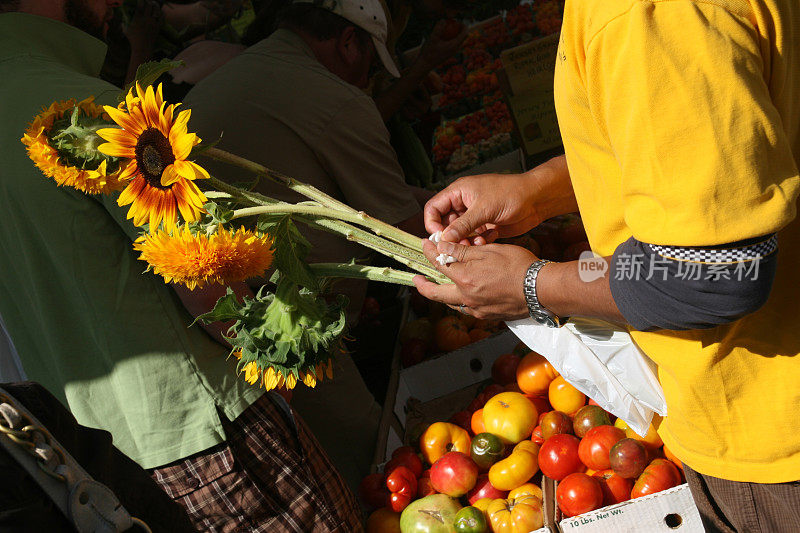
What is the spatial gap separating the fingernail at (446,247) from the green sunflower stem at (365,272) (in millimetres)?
126

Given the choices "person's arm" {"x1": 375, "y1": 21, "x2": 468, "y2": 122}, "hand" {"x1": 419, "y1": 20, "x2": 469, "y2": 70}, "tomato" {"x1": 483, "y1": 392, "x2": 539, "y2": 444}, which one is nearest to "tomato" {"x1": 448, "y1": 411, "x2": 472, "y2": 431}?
"tomato" {"x1": 483, "y1": 392, "x2": 539, "y2": 444}

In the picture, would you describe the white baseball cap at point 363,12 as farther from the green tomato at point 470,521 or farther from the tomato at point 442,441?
the green tomato at point 470,521

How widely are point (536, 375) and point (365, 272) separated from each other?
1263mm

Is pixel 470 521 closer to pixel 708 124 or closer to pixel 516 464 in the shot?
pixel 516 464

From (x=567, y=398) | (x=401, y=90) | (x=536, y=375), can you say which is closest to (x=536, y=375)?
(x=536, y=375)

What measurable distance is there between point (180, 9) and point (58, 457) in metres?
3.65

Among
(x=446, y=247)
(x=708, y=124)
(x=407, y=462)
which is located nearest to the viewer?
(x=708, y=124)

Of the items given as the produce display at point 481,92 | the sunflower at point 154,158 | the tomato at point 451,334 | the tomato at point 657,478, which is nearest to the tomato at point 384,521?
the tomato at point 657,478

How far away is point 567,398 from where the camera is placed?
243cm

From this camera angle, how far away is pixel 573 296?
1185 mm

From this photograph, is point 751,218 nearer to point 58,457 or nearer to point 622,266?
point 622,266

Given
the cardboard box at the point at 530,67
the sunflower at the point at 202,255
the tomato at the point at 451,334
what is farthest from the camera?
the cardboard box at the point at 530,67

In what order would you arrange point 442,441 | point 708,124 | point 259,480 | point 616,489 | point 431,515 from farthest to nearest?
1. point 442,441
2. point 431,515
3. point 616,489
4. point 259,480
5. point 708,124

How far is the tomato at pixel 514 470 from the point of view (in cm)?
227
